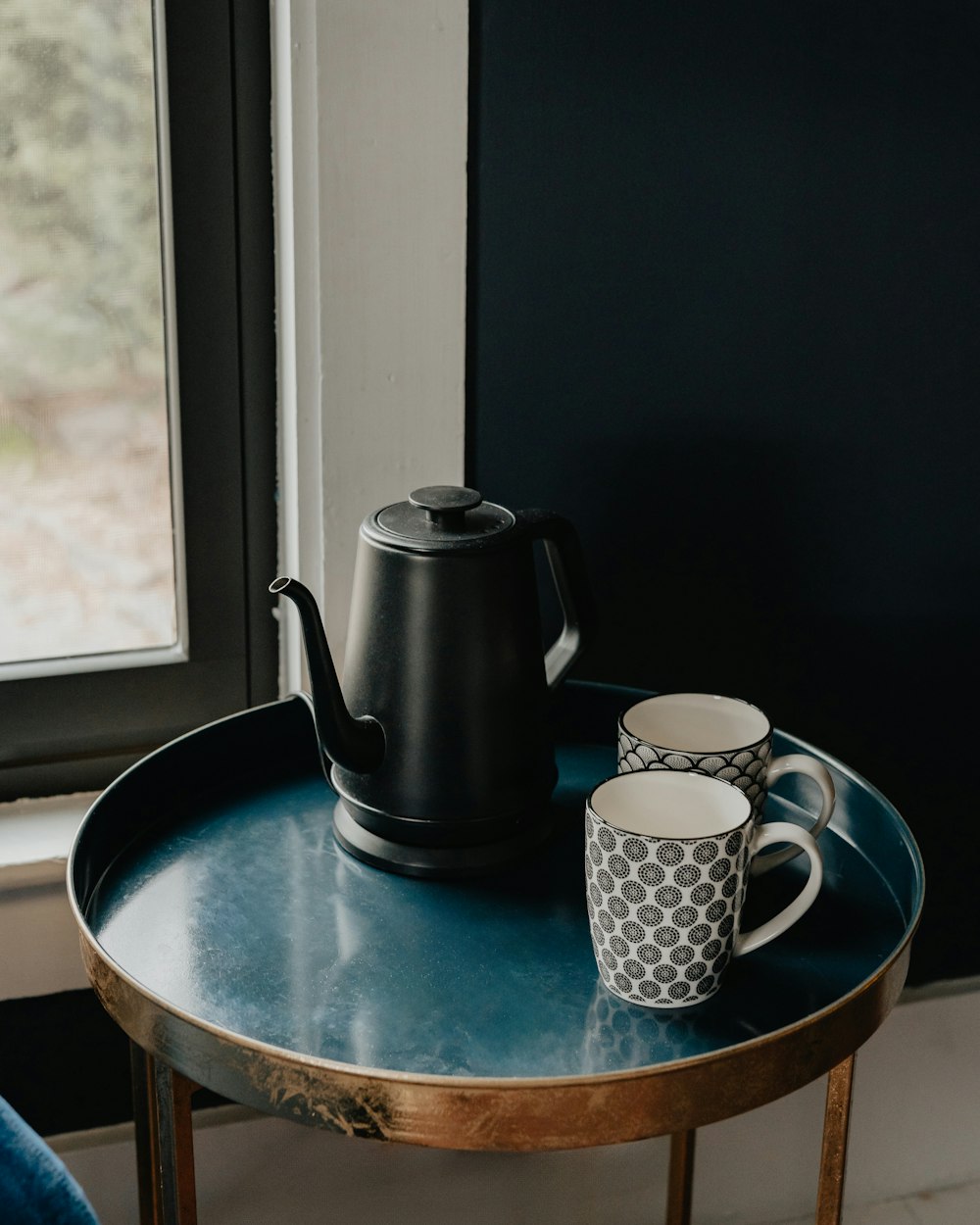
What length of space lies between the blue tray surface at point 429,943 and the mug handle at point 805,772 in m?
0.03

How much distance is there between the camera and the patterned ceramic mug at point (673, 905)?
769 millimetres

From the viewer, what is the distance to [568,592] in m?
0.99

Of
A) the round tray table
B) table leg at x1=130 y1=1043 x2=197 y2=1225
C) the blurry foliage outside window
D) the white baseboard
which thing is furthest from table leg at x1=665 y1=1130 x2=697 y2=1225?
the blurry foliage outside window

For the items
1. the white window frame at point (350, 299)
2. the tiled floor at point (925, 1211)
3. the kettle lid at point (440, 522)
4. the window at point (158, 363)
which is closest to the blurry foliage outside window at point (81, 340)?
the window at point (158, 363)

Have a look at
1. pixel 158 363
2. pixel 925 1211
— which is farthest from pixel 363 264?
pixel 925 1211

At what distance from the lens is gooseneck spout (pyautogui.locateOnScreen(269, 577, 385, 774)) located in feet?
2.77

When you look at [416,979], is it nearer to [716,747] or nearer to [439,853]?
[439,853]

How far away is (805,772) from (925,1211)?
935mm

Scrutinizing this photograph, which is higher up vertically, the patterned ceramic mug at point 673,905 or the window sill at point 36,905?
the patterned ceramic mug at point 673,905

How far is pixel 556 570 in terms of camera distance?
990 mm

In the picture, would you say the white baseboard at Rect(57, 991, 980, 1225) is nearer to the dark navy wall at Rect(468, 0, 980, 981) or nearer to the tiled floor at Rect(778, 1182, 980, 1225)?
the tiled floor at Rect(778, 1182, 980, 1225)

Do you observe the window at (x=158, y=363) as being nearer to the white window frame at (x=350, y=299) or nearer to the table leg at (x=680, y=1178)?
the white window frame at (x=350, y=299)

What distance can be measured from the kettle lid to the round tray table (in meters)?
0.25

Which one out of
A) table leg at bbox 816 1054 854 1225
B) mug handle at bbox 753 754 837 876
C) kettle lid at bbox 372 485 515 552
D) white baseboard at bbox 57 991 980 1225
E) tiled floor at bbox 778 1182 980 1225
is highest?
kettle lid at bbox 372 485 515 552
